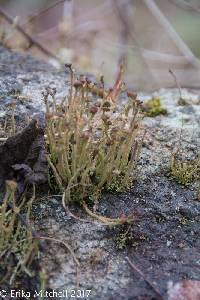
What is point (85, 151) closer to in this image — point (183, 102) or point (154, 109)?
point (154, 109)

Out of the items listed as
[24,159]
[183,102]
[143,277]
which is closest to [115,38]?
[183,102]

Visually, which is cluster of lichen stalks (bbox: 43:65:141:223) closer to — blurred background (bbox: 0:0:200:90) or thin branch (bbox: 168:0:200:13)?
blurred background (bbox: 0:0:200:90)

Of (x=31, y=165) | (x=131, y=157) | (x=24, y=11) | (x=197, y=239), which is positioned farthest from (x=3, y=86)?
(x=24, y=11)

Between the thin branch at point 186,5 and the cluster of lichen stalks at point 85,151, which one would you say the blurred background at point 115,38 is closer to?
the thin branch at point 186,5

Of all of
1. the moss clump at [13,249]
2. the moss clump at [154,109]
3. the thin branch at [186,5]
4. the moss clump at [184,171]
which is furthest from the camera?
the thin branch at [186,5]

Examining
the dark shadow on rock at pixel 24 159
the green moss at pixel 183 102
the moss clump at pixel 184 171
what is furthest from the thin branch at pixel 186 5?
the dark shadow on rock at pixel 24 159

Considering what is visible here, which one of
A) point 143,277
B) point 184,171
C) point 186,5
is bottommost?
point 143,277
